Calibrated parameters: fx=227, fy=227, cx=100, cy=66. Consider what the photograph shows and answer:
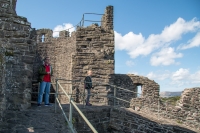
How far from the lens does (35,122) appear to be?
521cm

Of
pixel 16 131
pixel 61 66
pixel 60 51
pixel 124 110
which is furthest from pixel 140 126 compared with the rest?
pixel 60 51

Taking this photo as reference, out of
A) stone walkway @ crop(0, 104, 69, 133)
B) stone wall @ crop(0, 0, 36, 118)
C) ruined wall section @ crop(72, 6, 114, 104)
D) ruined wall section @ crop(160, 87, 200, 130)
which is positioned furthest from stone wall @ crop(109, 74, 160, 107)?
stone wall @ crop(0, 0, 36, 118)

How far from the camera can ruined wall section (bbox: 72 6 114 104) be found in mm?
9773

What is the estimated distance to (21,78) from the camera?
19.2 ft

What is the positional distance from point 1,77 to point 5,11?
2254mm

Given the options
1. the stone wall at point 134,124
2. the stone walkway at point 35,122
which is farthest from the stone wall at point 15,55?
the stone wall at point 134,124

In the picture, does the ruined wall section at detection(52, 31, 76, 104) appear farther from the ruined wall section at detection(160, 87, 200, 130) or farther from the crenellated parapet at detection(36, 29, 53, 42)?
the ruined wall section at detection(160, 87, 200, 130)

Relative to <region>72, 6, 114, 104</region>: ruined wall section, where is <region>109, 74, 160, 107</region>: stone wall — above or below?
below

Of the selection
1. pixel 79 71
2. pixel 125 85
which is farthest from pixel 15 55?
pixel 125 85

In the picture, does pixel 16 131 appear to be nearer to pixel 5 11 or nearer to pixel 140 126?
pixel 5 11

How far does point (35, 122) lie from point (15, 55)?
1843 mm

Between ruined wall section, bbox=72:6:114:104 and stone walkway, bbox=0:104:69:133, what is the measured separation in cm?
388

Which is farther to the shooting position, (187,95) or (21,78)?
(187,95)

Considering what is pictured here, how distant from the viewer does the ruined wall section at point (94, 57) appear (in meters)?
9.77
